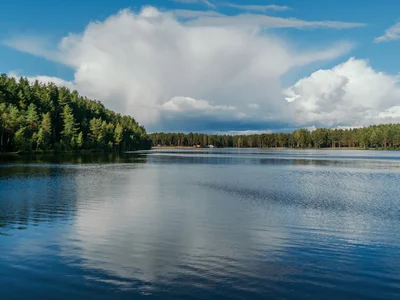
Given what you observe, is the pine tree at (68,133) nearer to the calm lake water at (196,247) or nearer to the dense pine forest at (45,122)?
the dense pine forest at (45,122)

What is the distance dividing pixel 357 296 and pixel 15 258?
46.4 ft

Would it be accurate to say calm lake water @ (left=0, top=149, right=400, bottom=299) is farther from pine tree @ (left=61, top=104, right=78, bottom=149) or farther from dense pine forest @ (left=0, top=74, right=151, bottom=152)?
pine tree @ (left=61, top=104, right=78, bottom=149)

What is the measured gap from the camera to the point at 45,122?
425ft

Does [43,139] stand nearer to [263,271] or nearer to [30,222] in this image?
[30,222]

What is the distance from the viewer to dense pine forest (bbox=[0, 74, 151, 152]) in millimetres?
112000

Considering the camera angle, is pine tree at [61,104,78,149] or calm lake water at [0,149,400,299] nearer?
calm lake water at [0,149,400,299]

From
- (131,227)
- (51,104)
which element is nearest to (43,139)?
(51,104)

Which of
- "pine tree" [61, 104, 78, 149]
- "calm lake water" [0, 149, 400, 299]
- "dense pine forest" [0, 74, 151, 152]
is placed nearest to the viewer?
"calm lake water" [0, 149, 400, 299]

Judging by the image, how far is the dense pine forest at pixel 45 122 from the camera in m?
112

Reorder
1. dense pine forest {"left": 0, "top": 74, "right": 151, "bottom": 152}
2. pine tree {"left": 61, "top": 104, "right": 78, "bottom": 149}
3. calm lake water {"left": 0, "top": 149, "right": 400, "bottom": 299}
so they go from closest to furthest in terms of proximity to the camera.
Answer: calm lake water {"left": 0, "top": 149, "right": 400, "bottom": 299} < dense pine forest {"left": 0, "top": 74, "right": 151, "bottom": 152} < pine tree {"left": 61, "top": 104, "right": 78, "bottom": 149}

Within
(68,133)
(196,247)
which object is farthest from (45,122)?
(196,247)

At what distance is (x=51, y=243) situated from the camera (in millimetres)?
18234

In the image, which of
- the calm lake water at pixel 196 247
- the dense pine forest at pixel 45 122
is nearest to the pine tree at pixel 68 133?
the dense pine forest at pixel 45 122

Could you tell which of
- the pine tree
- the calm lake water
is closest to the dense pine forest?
the pine tree
